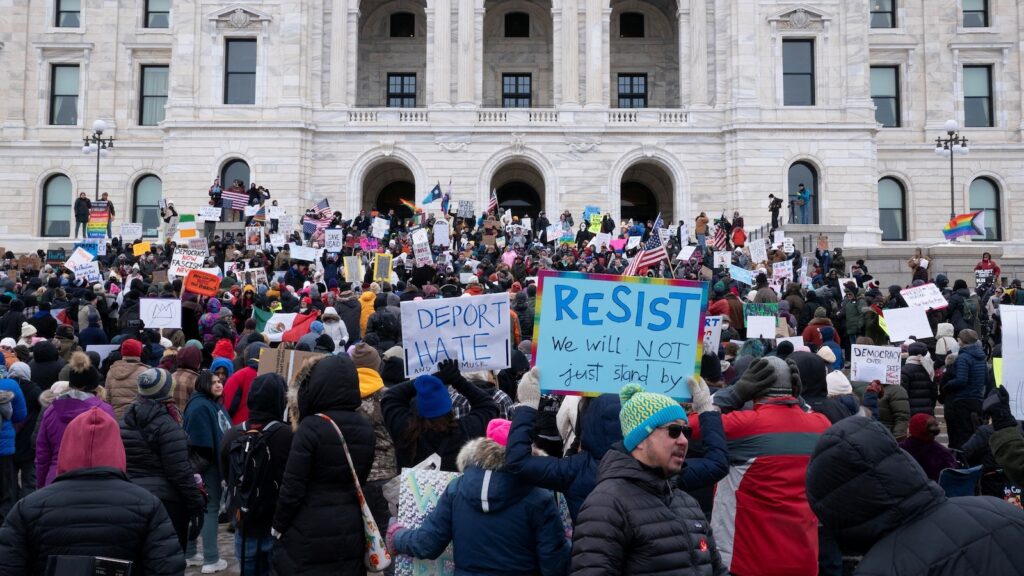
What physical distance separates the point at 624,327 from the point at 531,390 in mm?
795

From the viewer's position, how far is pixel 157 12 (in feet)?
136

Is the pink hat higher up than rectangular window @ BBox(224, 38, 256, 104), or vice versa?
rectangular window @ BBox(224, 38, 256, 104)

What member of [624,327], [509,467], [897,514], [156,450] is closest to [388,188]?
[156,450]

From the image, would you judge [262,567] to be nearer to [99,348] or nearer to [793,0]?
[99,348]

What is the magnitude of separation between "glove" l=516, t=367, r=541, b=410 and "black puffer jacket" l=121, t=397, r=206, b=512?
2844mm

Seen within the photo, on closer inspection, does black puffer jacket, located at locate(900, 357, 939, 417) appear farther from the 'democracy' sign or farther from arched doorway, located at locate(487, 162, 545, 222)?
arched doorway, located at locate(487, 162, 545, 222)

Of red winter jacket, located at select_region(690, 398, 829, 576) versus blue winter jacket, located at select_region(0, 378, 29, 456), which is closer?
red winter jacket, located at select_region(690, 398, 829, 576)

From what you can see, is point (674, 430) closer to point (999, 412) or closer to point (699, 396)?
point (699, 396)

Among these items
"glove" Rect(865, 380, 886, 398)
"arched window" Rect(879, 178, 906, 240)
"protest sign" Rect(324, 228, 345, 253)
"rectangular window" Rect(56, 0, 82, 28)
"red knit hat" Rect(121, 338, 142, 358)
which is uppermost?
"rectangular window" Rect(56, 0, 82, 28)

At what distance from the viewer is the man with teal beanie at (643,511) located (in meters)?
3.89

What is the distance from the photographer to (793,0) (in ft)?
119

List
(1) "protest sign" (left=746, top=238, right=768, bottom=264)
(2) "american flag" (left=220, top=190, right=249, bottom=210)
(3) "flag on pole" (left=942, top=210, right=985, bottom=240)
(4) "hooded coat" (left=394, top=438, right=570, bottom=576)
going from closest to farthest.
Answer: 1. (4) "hooded coat" (left=394, top=438, right=570, bottom=576)
2. (1) "protest sign" (left=746, top=238, right=768, bottom=264)
3. (3) "flag on pole" (left=942, top=210, right=985, bottom=240)
4. (2) "american flag" (left=220, top=190, right=249, bottom=210)

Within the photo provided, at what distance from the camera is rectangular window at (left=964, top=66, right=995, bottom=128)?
136ft

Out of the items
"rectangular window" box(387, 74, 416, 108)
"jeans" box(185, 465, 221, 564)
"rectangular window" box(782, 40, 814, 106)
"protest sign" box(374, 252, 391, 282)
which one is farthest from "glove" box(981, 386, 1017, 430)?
"rectangular window" box(387, 74, 416, 108)
